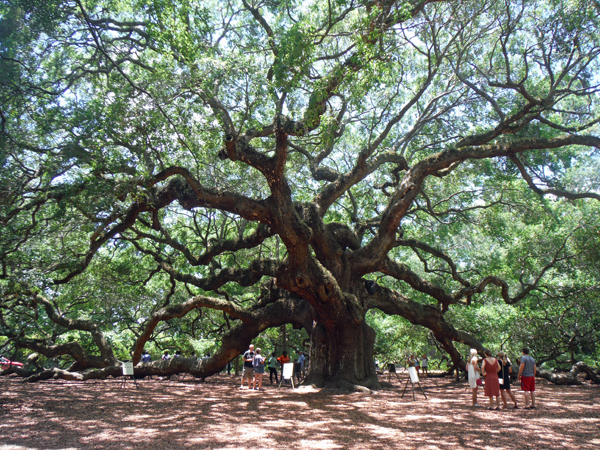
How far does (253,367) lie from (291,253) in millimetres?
3593

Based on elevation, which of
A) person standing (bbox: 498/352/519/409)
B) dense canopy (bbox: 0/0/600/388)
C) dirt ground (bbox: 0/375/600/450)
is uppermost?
dense canopy (bbox: 0/0/600/388)

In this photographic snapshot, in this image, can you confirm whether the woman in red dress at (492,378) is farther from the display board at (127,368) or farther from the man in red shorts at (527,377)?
the display board at (127,368)

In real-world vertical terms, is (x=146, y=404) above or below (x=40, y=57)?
below

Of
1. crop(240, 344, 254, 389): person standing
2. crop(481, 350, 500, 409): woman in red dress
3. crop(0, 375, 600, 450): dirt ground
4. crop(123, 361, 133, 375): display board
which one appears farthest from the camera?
crop(240, 344, 254, 389): person standing

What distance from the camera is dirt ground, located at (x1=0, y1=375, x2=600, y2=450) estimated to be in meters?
4.75

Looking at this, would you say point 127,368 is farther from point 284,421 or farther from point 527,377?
point 527,377

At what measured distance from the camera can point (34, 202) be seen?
779 centimetres

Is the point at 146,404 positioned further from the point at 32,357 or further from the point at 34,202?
the point at 32,357

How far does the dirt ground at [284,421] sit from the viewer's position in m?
4.75

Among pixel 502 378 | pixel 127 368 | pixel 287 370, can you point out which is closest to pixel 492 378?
pixel 502 378

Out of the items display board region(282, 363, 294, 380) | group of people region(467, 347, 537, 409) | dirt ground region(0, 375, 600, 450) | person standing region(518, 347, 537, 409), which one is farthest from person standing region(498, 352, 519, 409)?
display board region(282, 363, 294, 380)

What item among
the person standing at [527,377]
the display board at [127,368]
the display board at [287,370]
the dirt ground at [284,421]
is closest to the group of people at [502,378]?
the person standing at [527,377]

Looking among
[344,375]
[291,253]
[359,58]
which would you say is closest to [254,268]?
[291,253]

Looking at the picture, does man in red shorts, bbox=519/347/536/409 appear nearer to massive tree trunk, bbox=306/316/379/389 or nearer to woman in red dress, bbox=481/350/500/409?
woman in red dress, bbox=481/350/500/409
